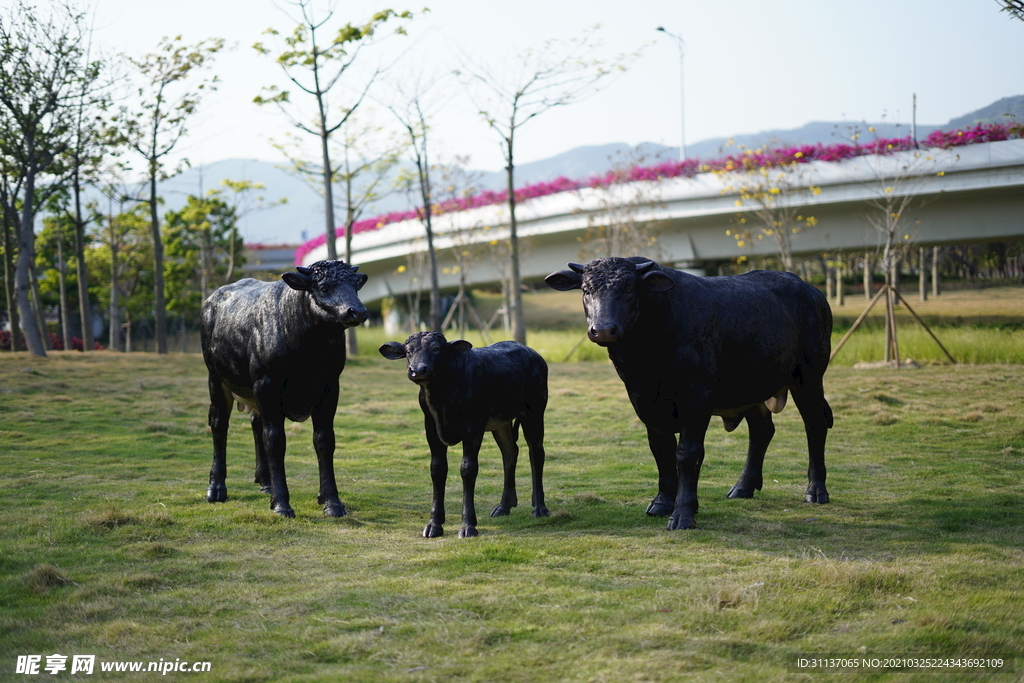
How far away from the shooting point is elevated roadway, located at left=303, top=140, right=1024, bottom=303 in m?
21.5

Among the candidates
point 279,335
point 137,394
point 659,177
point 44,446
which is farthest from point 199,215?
point 279,335

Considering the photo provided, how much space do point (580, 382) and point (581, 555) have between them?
1210 cm

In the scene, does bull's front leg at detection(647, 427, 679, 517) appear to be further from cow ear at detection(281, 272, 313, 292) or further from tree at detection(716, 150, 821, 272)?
tree at detection(716, 150, 821, 272)

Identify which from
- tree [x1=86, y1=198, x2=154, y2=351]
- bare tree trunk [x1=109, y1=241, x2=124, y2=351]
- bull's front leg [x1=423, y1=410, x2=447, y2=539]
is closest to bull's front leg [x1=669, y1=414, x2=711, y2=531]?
bull's front leg [x1=423, y1=410, x2=447, y2=539]

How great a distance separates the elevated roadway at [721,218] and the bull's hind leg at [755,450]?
15514 mm

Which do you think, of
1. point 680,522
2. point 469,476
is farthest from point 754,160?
point 469,476

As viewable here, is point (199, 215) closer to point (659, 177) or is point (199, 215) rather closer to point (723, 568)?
point (659, 177)

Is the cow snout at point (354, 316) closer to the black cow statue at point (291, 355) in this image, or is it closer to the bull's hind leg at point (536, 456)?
the black cow statue at point (291, 355)

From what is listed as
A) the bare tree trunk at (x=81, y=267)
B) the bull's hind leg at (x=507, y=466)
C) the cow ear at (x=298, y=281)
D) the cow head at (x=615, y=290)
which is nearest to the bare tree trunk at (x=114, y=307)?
the bare tree trunk at (x=81, y=267)

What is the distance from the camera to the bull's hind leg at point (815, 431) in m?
7.63

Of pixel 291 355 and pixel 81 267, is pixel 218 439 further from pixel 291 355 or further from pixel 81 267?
pixel 81 267

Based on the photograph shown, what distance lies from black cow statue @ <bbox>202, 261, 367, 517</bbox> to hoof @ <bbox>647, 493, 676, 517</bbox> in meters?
2.58

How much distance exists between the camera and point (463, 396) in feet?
22.0

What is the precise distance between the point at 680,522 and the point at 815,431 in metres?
1.91
